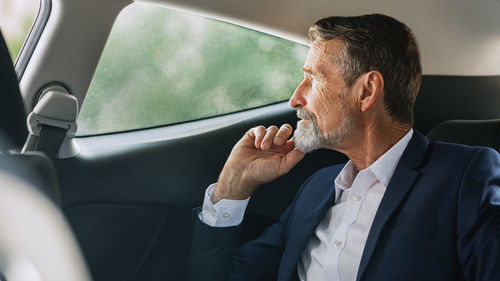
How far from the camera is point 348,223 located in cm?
146

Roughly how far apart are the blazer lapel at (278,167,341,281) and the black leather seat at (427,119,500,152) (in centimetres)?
43

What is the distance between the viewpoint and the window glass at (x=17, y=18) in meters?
1.49

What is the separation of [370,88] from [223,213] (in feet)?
1.99

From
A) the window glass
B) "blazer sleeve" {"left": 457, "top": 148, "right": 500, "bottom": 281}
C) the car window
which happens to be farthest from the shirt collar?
the window glass

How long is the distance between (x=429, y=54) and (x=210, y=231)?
3.26ft

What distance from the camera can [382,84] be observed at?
4.61ft

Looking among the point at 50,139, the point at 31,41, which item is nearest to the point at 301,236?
the point at 50,139

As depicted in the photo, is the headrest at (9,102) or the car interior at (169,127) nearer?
the headrest at (9,102)

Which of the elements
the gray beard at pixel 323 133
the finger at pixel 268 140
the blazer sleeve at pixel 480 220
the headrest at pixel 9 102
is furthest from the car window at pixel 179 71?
the blazer sleeve at pixel 480 220

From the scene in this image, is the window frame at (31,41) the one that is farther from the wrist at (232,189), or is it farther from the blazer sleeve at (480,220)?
the blazer sleeve at (480,220)

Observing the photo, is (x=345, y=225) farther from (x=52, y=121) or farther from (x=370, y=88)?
(x=52, y=121)

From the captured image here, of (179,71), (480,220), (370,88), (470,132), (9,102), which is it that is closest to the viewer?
(480,220)

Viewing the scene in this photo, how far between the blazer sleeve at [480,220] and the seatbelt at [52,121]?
3.79ft

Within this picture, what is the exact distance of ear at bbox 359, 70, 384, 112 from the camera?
1.40 meters
